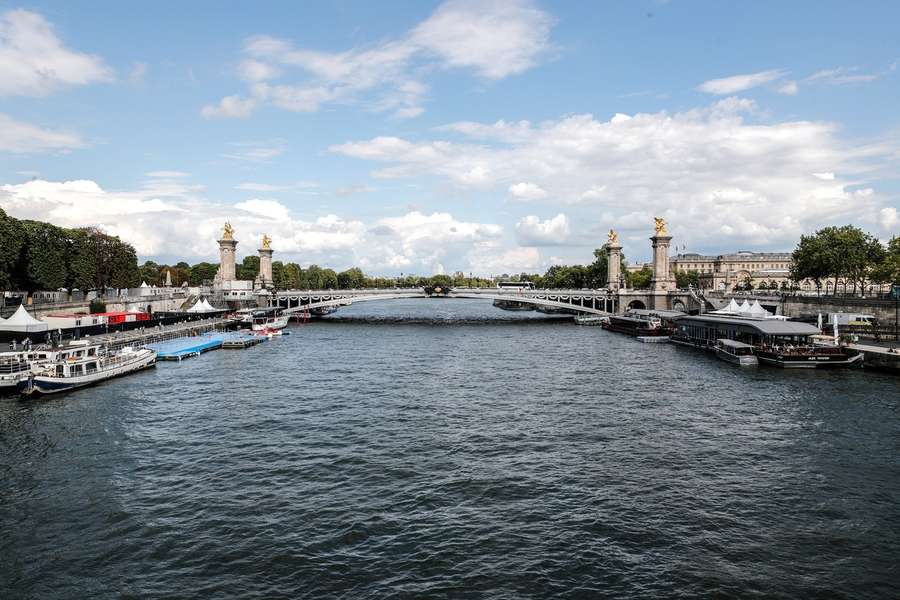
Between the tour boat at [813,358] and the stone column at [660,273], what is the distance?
64.6 meters

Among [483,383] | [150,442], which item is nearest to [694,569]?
[150,442]

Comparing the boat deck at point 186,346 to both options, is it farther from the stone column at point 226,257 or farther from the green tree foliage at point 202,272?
the green tree foliage at point 202,272

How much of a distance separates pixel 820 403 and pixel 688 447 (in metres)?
16.2

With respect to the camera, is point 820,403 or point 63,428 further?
point 820,403

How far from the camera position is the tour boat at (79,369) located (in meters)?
41.6

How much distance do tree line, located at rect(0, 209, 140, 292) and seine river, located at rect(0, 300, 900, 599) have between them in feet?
131

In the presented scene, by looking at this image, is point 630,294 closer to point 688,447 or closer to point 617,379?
point 617,379

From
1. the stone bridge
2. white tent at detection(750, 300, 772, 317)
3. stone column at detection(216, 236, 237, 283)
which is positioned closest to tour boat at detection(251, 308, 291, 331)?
the stone bridge

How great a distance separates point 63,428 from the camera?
33219 millimetres

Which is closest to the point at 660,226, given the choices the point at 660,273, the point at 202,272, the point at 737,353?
the point at 660,273

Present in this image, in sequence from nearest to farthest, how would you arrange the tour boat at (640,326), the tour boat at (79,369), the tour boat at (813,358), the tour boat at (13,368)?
the tour boat at (79,369)
the tour boat at (13,368)
the tour boat at (813,358)
the tour boat at (640,326)

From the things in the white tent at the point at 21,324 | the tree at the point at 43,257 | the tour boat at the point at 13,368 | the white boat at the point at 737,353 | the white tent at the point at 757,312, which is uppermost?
the tree at the point at 43,257

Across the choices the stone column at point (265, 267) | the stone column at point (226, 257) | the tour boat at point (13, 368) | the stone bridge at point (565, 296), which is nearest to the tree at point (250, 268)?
the stone column at point (265, 267)

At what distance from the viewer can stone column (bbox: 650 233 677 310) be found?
120500mm
